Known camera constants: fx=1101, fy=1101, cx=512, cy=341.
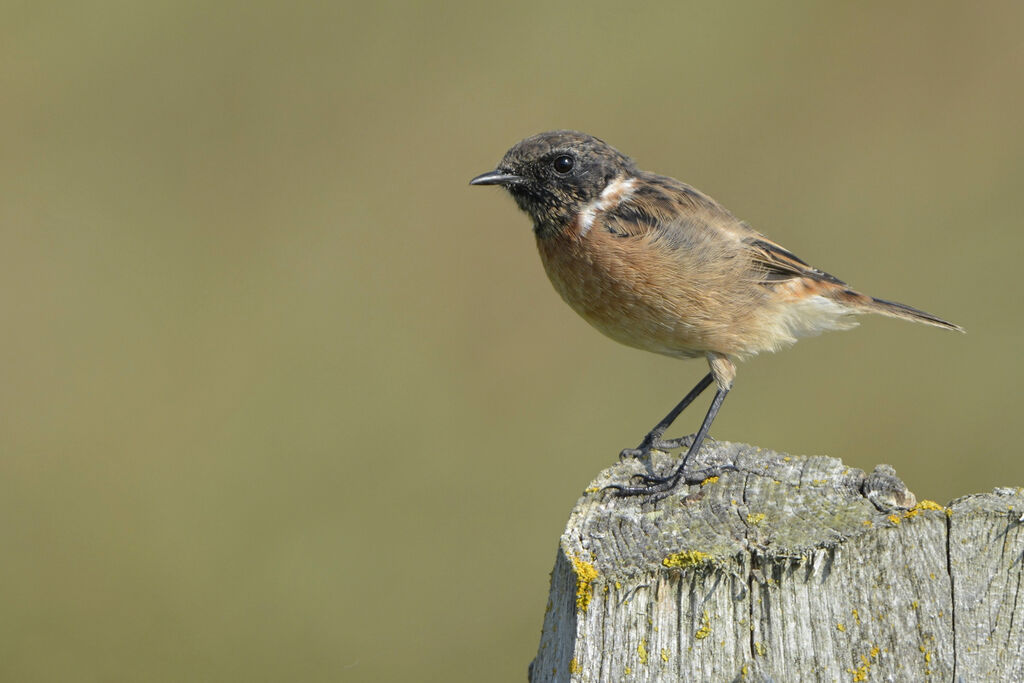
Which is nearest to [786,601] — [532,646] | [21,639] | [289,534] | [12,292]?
[532,646]

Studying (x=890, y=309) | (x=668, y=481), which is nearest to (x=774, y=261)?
(x=890, y=309)

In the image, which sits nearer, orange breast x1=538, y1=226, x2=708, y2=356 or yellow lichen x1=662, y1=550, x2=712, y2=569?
yellow lichen x1=662, y1=550, x2=712, y2=569

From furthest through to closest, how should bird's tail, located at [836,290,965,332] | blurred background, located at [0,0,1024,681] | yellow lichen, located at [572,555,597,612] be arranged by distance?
blurred background, located at [0,0,1024,681], bird's tail, located at [836,290,965,332], yellow lichen, located at [572,555,597,612]

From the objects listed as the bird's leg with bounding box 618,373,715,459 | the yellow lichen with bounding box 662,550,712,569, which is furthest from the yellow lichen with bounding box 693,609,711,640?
the bird's leg with bounding box 618,373,715,459

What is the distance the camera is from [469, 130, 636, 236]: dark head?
524 cm

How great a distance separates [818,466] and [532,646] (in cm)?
431

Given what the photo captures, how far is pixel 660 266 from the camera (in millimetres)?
4934

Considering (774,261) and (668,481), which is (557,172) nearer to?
(774,261)

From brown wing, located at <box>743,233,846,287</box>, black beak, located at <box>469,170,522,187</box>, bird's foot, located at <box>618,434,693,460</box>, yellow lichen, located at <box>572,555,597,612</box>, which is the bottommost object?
yellow lichen, located at <box>572,555,597,612</box>

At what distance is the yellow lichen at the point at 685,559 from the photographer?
8.92 ft

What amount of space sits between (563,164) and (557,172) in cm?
5

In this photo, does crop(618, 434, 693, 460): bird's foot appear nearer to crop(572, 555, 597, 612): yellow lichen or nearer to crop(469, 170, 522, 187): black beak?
crop(469, 170, 522, 187): black beak

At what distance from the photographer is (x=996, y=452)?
7.97 m

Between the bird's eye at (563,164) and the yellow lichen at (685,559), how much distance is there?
284 centimetres
